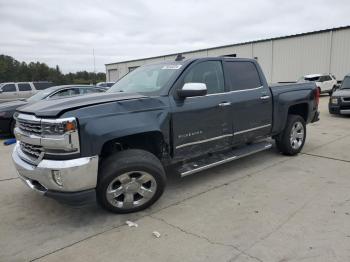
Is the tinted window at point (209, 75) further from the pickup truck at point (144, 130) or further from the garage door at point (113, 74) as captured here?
the garage door at point (113, 74)

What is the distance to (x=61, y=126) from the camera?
3348mm

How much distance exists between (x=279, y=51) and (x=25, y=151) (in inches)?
1225

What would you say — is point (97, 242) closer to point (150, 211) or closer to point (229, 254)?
point (150, 211)

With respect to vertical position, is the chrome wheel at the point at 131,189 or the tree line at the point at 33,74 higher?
the tree line at the point at 33,74

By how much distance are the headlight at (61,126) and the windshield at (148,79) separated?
1341mm

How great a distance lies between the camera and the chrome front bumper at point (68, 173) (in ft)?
11.1

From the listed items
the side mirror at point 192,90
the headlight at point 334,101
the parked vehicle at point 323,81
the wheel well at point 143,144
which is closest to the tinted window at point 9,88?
the headlight at point 334,101

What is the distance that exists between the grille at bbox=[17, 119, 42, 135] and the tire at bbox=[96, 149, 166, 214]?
2.64 feet

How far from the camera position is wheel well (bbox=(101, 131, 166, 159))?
13.2ft

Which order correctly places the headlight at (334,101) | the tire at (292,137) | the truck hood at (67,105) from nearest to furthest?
the truck hood at (67,105)
the tire at (292,137)
the headlight at (334,101)

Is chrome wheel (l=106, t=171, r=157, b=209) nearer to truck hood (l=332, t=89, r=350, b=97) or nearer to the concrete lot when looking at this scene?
the concrete lot

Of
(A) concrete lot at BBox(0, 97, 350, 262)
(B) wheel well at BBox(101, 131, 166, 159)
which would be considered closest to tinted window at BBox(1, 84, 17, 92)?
(A) concrete lot at BBox(0, 97, 350, 262)

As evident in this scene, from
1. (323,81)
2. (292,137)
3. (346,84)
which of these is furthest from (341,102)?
(323,81)

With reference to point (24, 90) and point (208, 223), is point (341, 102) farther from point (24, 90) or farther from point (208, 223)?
point (24, 90)
